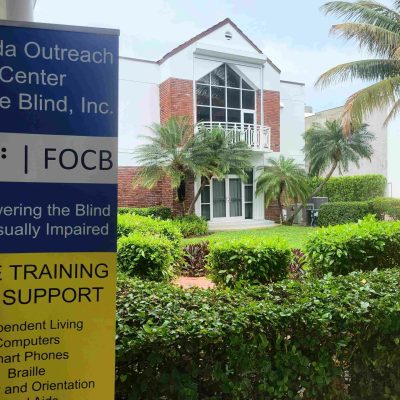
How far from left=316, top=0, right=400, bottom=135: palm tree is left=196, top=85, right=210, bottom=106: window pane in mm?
6797

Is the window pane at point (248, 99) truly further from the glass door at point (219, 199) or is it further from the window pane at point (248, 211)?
the window pane at point (248, 211)

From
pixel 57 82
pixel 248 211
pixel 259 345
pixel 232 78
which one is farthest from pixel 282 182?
pixel 57 82

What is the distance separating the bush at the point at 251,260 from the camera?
6.52 m

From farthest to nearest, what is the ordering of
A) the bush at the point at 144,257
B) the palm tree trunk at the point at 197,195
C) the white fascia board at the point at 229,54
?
the white fascia board at the point at 229,54 → the palm tree trunk at the point at 197,195 → the bush at the point at 144,257

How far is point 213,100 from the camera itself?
816 inches

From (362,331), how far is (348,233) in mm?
3662

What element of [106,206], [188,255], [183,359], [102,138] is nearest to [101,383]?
[183,359]

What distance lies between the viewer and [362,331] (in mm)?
2758

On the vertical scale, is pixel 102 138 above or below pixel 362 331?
above

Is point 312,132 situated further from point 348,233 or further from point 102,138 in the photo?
point 102,138

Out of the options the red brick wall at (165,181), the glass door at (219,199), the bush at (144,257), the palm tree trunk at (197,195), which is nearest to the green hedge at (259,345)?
the bush at (144,257)

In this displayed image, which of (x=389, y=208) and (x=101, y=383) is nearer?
(x=101, y=383)

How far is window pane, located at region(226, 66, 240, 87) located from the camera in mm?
21062

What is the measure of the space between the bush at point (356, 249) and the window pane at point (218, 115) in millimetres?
14913
